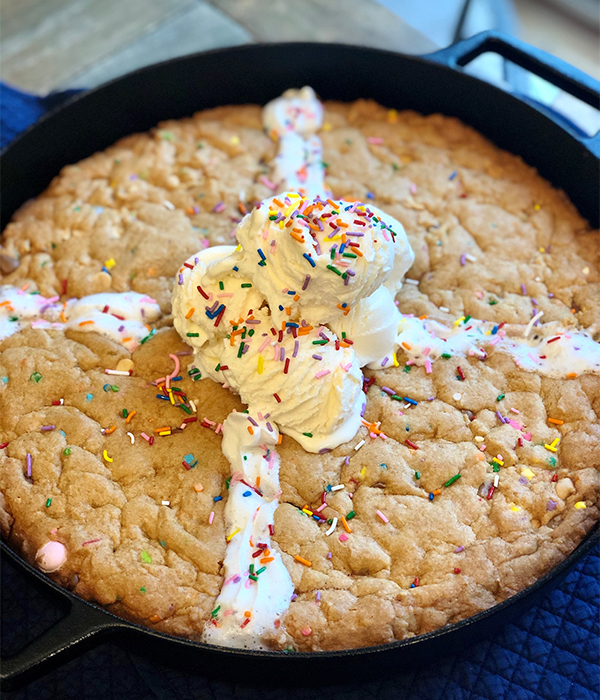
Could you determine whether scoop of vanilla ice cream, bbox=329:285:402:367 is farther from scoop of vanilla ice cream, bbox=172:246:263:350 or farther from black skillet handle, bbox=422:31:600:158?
black skillet handle, bbox=422:31:600:158

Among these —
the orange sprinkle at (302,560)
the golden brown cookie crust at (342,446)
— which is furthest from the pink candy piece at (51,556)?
the orange sprinkle at (302,560)

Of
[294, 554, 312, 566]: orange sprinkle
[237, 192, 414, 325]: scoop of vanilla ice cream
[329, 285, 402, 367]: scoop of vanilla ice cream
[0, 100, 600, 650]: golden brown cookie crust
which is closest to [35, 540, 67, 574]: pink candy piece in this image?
[0, 100, 600, 650]: golden brown cookie crust

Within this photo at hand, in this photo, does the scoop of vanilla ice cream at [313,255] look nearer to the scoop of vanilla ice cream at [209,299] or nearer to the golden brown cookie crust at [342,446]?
the scoop of vanilla ice cream at [209,299]

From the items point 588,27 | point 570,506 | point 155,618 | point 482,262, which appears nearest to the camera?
point 155,618

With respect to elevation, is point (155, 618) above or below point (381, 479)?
below

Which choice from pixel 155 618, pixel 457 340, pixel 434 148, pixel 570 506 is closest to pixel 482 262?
pixel 457 340

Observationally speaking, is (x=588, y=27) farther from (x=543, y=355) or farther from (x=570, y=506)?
(x=570, y=506)

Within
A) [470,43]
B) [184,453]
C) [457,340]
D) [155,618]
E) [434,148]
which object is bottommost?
[155,618]
